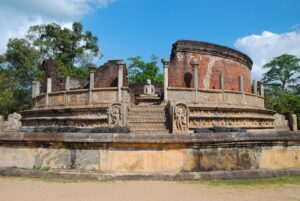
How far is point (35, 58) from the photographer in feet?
106

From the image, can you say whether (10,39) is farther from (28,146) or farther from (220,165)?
(220,165)

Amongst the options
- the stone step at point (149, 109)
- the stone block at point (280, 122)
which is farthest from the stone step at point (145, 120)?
the stone block at point (280, 122)

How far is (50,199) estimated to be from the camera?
3.98m

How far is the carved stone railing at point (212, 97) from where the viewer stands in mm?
14664

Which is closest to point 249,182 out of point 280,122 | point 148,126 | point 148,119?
point 148,126

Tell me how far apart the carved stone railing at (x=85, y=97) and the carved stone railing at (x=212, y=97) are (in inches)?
94.2

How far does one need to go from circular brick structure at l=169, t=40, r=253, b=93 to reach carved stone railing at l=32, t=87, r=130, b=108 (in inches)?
309

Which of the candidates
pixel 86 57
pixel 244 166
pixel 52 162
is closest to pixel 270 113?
pixel 244 166

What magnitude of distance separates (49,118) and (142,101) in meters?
5.51

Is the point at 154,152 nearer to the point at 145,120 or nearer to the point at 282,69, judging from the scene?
the point at 145,120

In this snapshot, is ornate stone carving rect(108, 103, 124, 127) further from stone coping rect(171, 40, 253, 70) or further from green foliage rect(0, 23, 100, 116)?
green foliage rect(0, 23, 100, 116)

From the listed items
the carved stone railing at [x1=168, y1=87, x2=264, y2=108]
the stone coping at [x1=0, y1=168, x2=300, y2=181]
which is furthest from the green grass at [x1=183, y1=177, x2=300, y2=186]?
the carved stone railing at [x1=168, y1=87, x2=264, y2=108]

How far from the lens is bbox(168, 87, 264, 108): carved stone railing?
48.1 feet

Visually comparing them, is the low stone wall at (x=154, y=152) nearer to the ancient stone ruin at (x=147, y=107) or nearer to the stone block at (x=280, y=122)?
the ancient stone ruin at (x=147, y=107)
